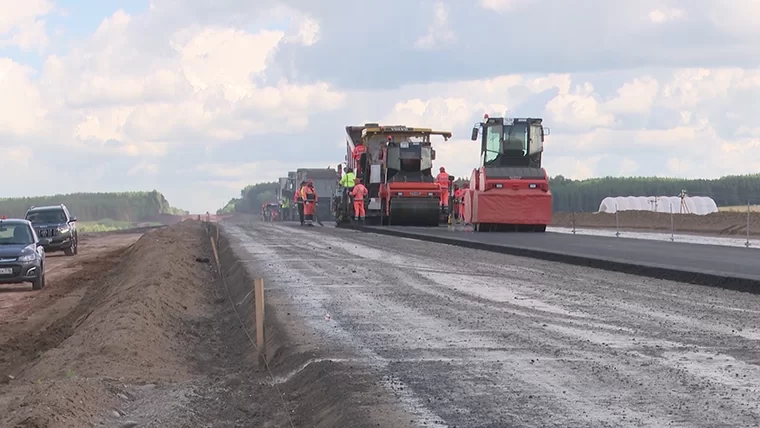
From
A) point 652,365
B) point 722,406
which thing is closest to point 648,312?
point 652,365

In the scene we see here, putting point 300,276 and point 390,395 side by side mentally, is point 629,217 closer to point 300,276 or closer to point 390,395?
point 300,276

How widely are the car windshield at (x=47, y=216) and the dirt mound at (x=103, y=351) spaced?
13655 mm

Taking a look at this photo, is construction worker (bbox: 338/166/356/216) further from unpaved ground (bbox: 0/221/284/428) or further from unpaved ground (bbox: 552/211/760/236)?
unpaved ground (bbox: 0/221/284/428)

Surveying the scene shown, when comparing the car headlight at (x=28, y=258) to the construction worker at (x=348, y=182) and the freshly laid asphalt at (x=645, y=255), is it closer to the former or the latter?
the freshly laid asphalt at (x=645, y=255)

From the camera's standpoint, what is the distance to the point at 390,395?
395 inches

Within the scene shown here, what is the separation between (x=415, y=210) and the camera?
48406 millimetres

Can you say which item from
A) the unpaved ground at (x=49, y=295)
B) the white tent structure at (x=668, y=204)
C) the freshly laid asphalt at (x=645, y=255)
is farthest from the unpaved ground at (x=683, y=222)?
the unpaved ground at (x=49, y=295)

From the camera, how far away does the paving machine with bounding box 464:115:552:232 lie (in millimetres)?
41094

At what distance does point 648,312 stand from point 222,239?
27103mm

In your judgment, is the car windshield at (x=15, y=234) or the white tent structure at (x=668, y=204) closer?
the car windshield at (x=15, y=234)

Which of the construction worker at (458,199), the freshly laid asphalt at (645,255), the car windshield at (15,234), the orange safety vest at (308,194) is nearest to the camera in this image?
the freshly laid asphalt at (645,255)

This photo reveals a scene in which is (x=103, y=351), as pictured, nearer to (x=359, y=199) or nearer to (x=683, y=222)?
(x=359, y=199)

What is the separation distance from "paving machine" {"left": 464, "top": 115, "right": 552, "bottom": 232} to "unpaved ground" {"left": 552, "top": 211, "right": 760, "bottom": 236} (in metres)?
4.35

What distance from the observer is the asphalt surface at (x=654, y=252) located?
2265 cm
